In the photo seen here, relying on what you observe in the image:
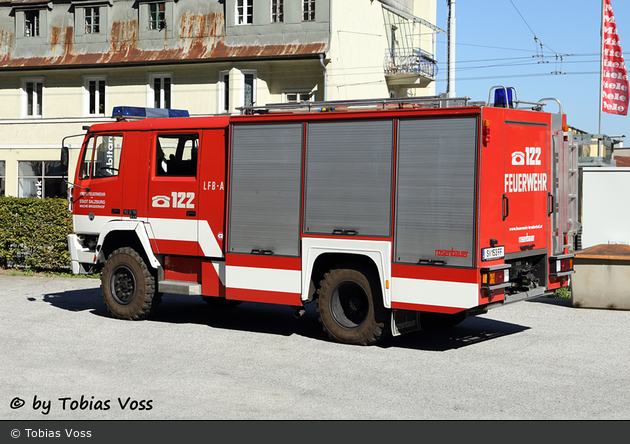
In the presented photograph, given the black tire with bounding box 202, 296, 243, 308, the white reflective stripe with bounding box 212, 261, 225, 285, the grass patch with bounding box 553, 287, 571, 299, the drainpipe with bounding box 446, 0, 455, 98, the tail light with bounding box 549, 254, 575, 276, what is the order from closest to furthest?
1. the tail light with bounding box 549, 254, 575, 276
2. the white reflective stripe with bounding box 212, 261, 225, 285
3. the black tire with bounding box 202, 296, 243, 308
4. the grass patch with bounding box 553, 287, 571, 299
5. the drainpipe with bounding box 446, 0, 455, 98

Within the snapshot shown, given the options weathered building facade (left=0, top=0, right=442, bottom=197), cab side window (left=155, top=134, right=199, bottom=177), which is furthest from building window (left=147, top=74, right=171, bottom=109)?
cab side window (left=155, top=134, right=199, bottom=177)

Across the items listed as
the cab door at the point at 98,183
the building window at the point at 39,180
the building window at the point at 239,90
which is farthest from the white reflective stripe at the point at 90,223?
the building window at the point at 39,180

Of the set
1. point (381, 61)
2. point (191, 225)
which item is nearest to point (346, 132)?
point (191, 225)

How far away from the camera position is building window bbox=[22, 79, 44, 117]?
38.8 meters

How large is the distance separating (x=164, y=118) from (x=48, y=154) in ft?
91.3

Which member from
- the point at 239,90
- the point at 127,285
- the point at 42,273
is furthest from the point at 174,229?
the point at 239,90

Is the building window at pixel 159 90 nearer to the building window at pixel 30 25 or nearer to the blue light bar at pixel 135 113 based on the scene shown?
the building window at pixel 30 25

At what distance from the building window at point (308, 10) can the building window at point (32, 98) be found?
537 inches

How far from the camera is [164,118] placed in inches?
486

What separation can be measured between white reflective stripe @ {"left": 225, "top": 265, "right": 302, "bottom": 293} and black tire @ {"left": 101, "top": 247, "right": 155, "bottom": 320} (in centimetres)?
154

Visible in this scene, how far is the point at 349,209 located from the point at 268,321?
298 cm

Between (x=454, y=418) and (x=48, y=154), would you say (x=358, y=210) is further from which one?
(x=48, y=154)

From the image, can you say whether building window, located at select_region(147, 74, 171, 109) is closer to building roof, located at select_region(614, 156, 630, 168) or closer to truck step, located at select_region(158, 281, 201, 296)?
building roof, located at select_region(614, 156, 630, 168)

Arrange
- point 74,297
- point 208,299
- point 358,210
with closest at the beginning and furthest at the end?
point 358,210 → point 208,299 → point 74,297
